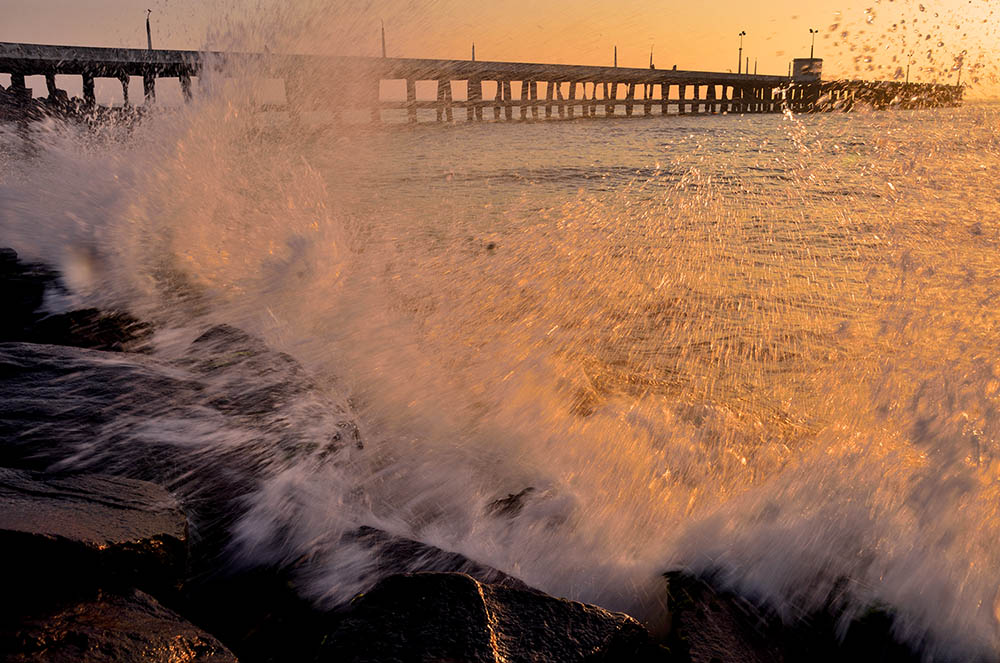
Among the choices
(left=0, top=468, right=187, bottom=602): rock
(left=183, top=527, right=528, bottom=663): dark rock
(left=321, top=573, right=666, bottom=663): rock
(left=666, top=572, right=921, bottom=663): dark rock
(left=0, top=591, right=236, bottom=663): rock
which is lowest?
(left=666, top=572, right=921, bottom=663): dark rock

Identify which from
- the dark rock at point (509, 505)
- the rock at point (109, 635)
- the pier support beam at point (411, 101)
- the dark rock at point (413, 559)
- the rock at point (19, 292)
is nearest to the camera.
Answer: the rock at point (109, 635)

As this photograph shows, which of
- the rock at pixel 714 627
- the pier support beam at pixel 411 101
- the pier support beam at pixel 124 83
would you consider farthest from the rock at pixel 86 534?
the pier support beam at pixel 411 101

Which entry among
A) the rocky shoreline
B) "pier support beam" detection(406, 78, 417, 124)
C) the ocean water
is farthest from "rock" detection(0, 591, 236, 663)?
"pier support beam" detection(406, 78, 417, 124)

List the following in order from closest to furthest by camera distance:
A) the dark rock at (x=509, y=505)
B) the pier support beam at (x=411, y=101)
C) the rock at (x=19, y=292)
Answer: the dark rock at (x=509, y=505)
the rock at (x=19, y=292)
the pier support beam at (x=411, y=101)

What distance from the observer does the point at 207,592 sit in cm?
217

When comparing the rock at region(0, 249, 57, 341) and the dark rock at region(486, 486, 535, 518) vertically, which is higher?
the rock at region(0, 249, 57, 341)

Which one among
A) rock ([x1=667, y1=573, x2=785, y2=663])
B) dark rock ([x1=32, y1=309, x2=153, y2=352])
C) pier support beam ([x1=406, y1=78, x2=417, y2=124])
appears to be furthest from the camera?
pier support beam ([x1=406, y1=78, x2=417, y2=124])

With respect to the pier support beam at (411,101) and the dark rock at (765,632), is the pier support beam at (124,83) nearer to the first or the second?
the pier support beam at (411,101)

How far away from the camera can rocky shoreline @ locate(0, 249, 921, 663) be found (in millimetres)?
1631

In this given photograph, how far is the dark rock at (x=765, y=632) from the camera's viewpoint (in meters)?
1.98

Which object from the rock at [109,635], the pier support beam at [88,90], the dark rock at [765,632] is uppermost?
the pier support beam at [88,90]

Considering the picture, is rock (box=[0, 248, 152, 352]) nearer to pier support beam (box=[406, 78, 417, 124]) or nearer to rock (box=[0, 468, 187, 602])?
rock (box=[0, 468, 187, 602])

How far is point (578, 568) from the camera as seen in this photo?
2469 millimetres

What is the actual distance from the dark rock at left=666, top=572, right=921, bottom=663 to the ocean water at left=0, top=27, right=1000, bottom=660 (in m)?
0.08
